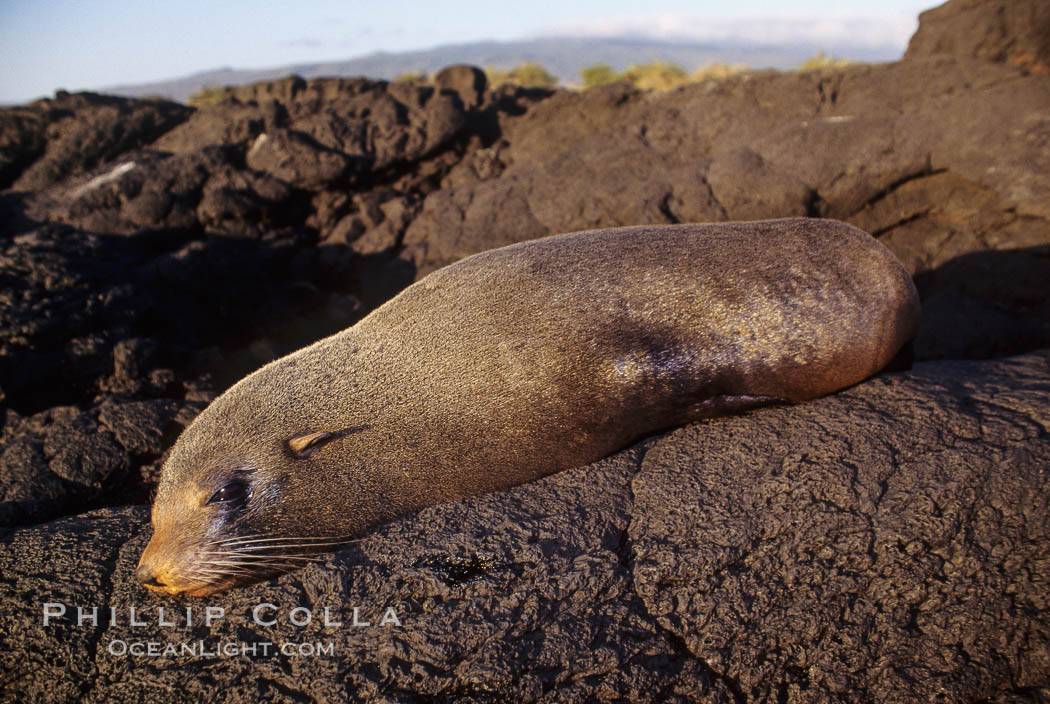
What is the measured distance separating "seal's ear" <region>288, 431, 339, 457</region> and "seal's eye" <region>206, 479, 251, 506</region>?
0.87 ft

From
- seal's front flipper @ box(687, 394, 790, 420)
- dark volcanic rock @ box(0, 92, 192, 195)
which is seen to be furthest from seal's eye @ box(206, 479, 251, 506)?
dark volcanic rock @ box(0, 92, 192, 195)

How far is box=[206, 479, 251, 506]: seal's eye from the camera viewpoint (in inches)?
109

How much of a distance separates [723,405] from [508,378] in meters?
1.22

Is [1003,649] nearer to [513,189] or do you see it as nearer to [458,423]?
[458,423]

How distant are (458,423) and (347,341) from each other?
840 mm

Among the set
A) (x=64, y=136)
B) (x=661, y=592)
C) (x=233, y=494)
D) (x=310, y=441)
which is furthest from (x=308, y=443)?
(x=64, y=136)

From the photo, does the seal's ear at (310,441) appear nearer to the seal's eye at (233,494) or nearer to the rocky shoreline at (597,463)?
the seal's eye at (233,494)

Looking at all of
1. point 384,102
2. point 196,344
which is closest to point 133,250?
point 196,344

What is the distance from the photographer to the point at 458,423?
9.74 ft

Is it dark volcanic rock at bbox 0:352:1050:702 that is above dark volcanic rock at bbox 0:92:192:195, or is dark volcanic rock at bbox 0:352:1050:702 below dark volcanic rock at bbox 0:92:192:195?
below

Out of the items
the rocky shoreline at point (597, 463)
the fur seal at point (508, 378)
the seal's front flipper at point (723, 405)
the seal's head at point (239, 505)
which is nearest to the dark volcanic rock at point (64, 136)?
the rocky shoreline at point (597, 463)

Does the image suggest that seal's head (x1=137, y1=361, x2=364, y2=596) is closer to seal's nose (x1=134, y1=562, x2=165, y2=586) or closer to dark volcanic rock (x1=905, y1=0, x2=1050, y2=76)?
seal's nose (x1=134, y1=562, x2=165, y2=586)

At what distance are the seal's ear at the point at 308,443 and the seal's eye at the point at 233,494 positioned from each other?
26 centimetres

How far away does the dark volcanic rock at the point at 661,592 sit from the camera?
6.89ft
